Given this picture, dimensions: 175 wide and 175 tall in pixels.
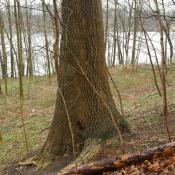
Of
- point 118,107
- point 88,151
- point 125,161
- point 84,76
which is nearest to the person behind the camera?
point 125,161

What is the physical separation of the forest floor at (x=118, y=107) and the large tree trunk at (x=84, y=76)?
1.75ft

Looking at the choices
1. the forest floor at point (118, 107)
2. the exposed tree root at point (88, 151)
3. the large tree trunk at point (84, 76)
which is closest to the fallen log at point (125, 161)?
the forest floor at point (118, 107)

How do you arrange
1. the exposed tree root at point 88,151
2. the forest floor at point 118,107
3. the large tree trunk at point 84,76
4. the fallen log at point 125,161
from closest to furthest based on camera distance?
the fallen log at point 125,161 < the exposed tree root at point 88,151 < the forest floor at point 118,107 < the large tree trunk at point 84,76

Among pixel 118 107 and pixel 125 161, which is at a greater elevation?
pixel 125 161

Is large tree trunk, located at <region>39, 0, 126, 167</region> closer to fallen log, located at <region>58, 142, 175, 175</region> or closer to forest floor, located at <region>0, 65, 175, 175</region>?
forest floor, located at <region>0, 65, 175, 175</region>

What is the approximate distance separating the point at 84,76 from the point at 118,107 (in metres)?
5.54

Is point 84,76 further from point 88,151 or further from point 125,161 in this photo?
point 125,161

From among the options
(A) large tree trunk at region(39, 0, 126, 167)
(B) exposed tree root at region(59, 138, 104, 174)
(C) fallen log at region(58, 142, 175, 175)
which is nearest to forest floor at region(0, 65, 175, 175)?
(B) exposed tree root at region(59, 138, 104, 174)

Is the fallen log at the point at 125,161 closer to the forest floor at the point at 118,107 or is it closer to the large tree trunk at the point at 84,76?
the forest floor at the point at 118,107

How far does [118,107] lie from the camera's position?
12.3 m

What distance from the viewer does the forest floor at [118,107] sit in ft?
22.1

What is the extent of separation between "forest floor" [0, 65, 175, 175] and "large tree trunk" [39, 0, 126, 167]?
1.75ft

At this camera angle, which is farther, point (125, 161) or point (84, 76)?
point (84, 76)

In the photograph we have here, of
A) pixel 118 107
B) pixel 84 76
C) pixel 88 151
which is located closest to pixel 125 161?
pixel 88 151
